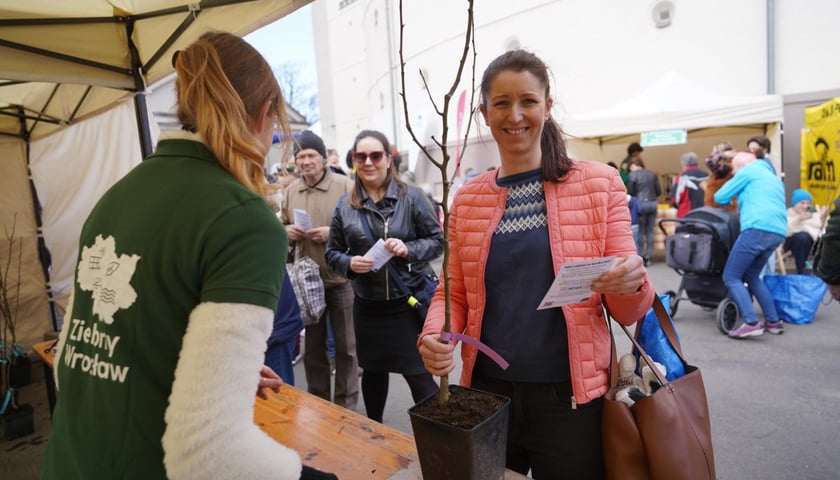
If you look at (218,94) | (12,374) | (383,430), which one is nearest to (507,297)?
(383,430)

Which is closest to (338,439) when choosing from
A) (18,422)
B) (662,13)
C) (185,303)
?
(185,303)

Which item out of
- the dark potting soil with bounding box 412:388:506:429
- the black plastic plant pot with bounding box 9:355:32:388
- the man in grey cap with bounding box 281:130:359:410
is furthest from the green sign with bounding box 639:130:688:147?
the black plastic plant pot with bounding box 9:355:32:388

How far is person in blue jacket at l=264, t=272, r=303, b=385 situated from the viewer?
2.47 metres

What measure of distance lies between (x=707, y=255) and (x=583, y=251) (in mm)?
4260

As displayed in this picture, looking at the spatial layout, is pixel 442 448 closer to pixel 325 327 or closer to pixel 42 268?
pixel 325 327

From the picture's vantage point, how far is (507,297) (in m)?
1.46

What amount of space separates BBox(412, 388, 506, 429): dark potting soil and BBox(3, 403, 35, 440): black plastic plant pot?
12.9 ft

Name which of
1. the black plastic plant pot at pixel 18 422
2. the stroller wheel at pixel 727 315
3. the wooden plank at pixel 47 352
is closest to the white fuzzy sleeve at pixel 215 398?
the wooden plank at pixel 47 352

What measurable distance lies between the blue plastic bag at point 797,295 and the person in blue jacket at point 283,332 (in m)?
4.98

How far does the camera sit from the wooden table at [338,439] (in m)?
1.36

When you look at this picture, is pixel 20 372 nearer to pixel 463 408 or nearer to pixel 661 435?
pixel 463 408

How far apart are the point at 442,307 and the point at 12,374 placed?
4.87 m

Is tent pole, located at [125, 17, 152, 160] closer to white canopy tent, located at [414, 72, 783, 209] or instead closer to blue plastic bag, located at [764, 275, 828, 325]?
white canopy tent, located at [414, 72, 783, 209]

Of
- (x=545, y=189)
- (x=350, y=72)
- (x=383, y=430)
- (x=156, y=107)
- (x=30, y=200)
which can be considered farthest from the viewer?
(x=350, y=72)
